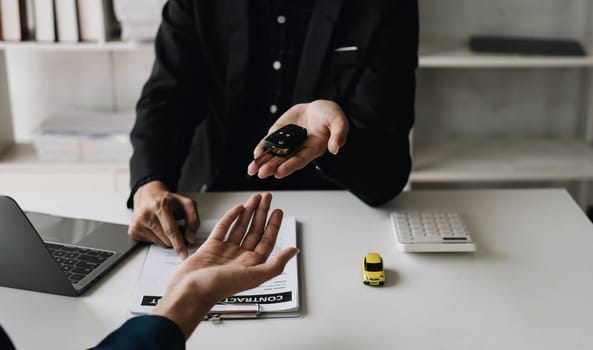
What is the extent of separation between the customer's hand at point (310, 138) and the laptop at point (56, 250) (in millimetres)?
288

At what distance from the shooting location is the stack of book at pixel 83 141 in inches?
94.3

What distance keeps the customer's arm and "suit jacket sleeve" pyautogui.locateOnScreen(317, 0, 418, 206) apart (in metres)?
0.28

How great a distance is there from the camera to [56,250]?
1.28 metres

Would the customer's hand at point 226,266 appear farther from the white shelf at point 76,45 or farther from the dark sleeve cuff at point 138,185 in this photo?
the white shelf at point 76,45

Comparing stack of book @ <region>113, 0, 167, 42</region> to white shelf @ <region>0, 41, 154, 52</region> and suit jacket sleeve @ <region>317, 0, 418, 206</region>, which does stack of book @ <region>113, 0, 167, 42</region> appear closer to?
white shelf @ <region>0, 41, 154, 52</region>

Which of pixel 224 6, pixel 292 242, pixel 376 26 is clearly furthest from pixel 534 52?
pixel 292 242

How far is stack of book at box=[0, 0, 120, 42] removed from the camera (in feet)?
7.50

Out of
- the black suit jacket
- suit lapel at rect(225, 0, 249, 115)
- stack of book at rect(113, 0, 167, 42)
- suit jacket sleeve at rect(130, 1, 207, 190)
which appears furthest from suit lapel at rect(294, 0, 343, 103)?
stack of book at rect(113, 0, 167, 42)

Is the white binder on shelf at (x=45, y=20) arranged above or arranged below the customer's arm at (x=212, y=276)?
above

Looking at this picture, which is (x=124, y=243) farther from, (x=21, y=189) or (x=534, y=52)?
(x=534, y=52)

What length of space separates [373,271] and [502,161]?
4.50 feet

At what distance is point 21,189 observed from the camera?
244 centimetres

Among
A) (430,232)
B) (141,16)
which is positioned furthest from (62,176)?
(430,232)

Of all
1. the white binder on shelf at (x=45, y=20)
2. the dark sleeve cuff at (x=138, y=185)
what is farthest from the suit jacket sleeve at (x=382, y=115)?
the white binder on shelf at (x=45, y=20)
